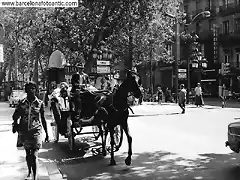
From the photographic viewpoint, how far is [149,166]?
800 centimetres

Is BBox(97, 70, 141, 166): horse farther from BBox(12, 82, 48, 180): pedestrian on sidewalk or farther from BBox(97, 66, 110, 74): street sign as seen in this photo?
BBox(97, 66, 110, 74): street sign

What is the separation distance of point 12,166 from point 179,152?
418 centimetres

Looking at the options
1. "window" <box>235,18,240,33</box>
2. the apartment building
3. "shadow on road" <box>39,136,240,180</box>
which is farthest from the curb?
"window" <box>235,18,240,33</box>

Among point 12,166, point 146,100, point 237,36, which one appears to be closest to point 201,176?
point 12,166

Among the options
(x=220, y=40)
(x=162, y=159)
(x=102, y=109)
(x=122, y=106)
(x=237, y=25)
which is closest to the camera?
(x=122, y=106)

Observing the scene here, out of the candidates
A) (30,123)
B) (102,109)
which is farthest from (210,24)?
(30,123)

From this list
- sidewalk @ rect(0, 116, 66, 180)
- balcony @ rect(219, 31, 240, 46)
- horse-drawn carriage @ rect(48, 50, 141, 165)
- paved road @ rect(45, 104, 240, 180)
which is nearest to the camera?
sidewalk @ rect(0, 116, 66, 180)

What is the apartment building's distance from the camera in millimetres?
43719

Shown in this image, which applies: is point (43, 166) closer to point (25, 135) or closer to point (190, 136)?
point (25, 135)

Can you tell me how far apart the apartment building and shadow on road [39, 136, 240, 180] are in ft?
117

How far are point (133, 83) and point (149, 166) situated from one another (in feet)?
6.12

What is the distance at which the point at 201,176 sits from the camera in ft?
23.0

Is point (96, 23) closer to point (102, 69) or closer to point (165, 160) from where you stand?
point (102, 69)

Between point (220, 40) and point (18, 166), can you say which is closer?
point (18, 166)
